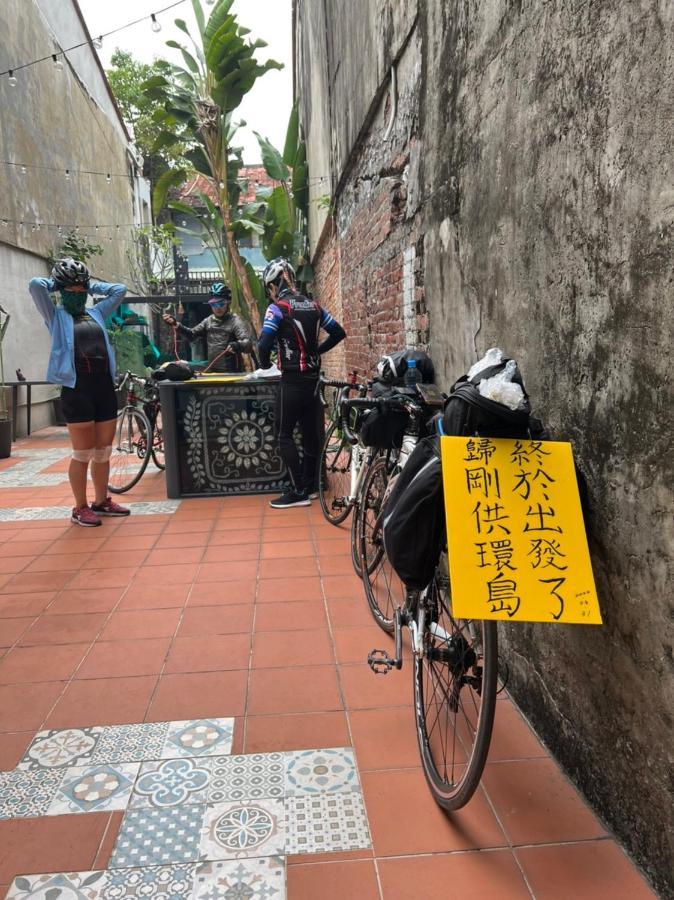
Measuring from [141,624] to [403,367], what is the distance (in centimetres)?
196

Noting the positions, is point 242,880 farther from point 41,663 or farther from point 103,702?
point 41,663

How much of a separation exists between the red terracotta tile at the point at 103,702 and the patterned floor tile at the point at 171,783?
1.14 feet

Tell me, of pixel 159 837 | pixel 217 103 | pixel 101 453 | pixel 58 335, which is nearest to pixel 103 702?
pixel 159 837

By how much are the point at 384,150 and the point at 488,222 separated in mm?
2768

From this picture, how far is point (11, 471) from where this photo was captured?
25.1 feet

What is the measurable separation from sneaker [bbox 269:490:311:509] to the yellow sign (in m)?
3.83

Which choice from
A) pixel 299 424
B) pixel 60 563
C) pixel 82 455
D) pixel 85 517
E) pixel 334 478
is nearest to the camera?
pixel 60 563

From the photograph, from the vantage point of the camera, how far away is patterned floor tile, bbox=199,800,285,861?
195 cm

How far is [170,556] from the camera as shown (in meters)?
4.55

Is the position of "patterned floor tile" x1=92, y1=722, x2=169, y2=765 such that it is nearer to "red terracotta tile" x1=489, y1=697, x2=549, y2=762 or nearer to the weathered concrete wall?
"red terracotta tile" x1=489, y1=697, x2=549, y2=762

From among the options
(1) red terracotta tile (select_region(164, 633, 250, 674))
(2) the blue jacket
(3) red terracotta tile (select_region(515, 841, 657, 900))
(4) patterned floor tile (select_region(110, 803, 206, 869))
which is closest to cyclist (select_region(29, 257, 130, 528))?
(2) the blue jacket

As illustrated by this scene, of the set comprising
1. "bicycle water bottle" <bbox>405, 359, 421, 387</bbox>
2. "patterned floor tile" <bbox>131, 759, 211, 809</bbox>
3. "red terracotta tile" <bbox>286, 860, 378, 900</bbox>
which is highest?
"bicycle water bottle" <bbox>405, 359, 421, 387</bbox>

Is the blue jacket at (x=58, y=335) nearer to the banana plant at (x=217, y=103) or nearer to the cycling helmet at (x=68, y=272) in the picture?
the cycling helmet at (x=68, y=272)

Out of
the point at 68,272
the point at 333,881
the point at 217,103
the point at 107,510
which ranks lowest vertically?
the point at 333,881
